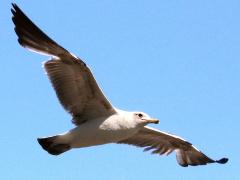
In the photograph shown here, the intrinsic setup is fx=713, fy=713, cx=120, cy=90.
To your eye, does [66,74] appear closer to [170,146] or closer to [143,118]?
[143,118]

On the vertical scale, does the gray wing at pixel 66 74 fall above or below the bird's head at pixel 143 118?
above

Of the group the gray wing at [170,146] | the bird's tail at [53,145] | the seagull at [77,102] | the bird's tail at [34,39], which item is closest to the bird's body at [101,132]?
the seagull at [77,102]

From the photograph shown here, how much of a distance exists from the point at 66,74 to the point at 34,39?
33.0 inches

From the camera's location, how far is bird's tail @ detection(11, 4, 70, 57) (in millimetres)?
12315

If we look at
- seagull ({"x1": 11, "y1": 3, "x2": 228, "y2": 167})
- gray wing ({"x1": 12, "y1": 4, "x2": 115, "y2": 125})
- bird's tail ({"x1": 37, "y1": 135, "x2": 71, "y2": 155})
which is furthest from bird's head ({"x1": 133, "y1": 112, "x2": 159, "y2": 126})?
bird's tail ({"x1": 37, "y1": 135, "x2": 71, "y2": 155})

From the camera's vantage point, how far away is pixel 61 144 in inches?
500

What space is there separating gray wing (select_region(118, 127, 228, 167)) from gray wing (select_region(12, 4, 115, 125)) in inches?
87.4

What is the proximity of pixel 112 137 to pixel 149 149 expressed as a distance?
2.74 meters

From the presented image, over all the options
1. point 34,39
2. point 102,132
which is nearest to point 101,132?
point 102,132

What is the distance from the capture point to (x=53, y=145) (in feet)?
41.8

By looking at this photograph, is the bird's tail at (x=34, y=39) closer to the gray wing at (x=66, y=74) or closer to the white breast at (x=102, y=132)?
the gray wing at (x=66, y=74)

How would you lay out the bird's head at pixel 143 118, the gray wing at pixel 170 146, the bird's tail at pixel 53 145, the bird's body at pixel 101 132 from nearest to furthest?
the bird's body at pixel 101 132, the bird's tail at pixel 53 145, the bird's head at pixel 143 118, the gray wing at pixel 170 146

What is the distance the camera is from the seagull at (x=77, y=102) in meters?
12.4

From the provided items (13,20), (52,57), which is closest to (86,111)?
(52,57)
